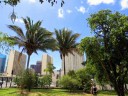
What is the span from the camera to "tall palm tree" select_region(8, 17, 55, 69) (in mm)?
34312

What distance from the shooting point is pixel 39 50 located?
36781 mm

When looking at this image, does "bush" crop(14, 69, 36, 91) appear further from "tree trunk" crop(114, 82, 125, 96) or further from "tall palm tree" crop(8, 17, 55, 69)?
"tree trunk" crop(114, 82, 125, 96)

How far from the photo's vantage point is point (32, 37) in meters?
34.5

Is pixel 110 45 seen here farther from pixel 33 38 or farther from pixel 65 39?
pixel 65 39

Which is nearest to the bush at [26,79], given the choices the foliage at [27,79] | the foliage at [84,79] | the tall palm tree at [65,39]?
the foliage at [27,79]

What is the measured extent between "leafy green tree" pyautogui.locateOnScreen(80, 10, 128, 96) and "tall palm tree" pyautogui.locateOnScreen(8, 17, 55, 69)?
918cm

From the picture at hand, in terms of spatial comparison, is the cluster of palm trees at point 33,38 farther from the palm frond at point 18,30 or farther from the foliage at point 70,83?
the foliage at point 70,83

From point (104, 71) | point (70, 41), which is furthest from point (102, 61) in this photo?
point (70, 41)

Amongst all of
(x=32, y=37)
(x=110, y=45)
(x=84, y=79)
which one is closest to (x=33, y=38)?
(x=32, y=37)

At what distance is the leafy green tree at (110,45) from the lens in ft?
85.7

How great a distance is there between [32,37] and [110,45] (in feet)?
40.4

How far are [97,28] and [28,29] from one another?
11073 mm

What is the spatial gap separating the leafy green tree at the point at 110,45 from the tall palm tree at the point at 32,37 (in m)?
9.18

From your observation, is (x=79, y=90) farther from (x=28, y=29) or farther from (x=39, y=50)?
(x=28, y=29)
